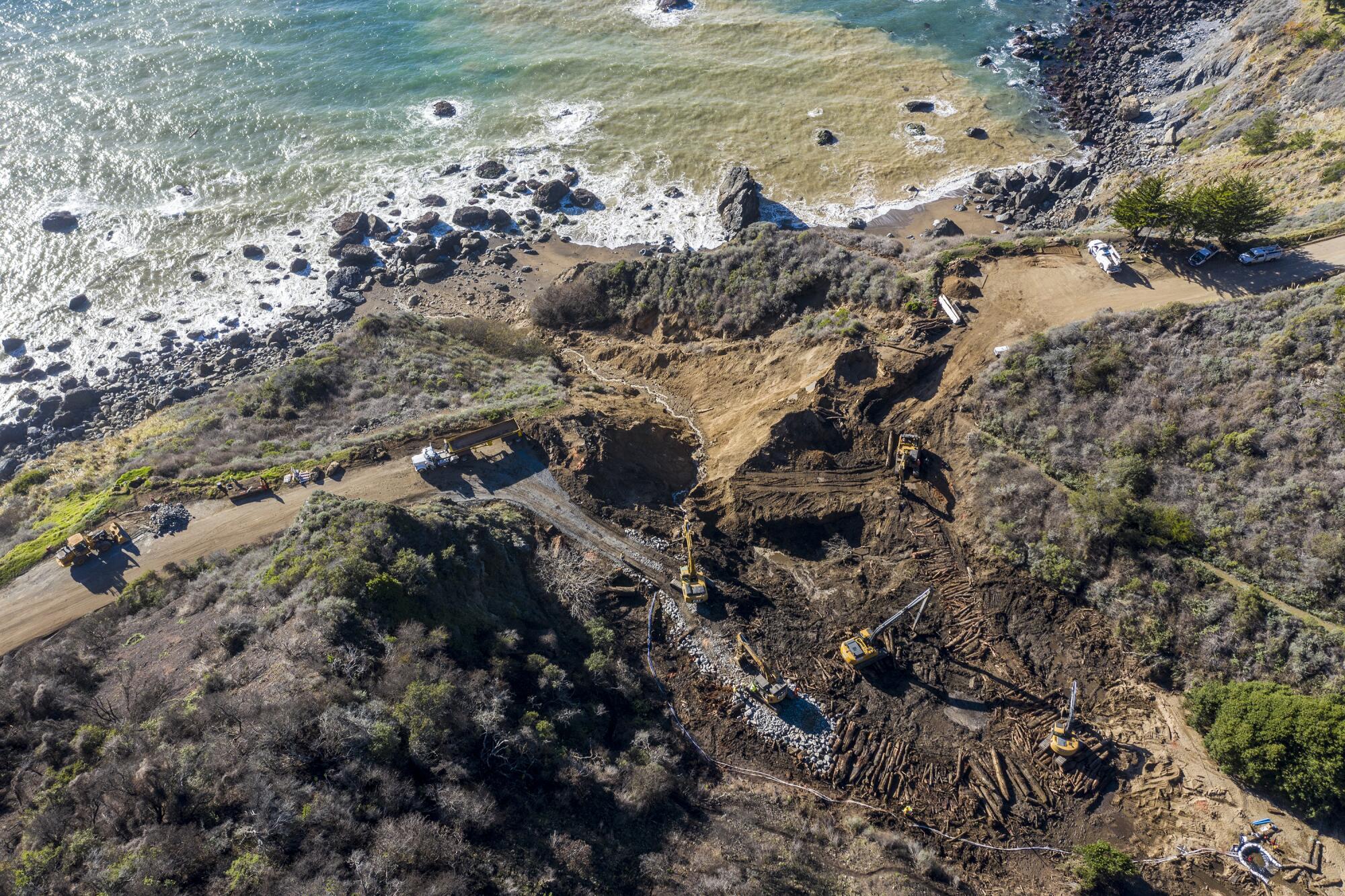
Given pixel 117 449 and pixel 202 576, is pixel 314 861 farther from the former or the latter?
pixel 117 449

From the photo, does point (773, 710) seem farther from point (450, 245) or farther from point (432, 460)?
point (450, 245)

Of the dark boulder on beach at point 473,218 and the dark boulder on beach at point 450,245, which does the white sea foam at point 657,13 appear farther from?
the dark boulder on beach at point 450,245

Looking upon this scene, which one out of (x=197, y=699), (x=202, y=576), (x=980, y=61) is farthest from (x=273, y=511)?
(x=980, y=61)

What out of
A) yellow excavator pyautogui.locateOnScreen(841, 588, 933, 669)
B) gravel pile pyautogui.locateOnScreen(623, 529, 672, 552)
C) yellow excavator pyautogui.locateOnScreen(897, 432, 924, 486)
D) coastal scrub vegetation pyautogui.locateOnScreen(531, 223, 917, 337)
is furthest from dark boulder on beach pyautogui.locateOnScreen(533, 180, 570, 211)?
yellow excavator pyautogui.locateOnScreen(841, 588, 933, 669)

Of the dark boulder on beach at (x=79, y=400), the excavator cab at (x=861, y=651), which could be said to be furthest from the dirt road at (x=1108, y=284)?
the dark boulder on beach at (x=79, y=400)

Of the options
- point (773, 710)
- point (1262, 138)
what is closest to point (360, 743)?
point (773, 710)

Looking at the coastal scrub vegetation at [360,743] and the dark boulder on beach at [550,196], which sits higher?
the dark boulder on beach at [550,196]

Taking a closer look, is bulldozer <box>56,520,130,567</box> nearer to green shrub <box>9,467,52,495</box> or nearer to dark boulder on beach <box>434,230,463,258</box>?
green shrub <box>9,467,52,495</box>

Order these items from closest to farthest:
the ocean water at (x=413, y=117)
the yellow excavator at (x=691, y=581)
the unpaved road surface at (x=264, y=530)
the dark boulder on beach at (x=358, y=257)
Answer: the yellow excavator at (x=691, y=581), the unpaved road surface at (x=264, y=530), the dark boulder on beach at (x=358, y=257), the ocean water at (x=413, y=117)
